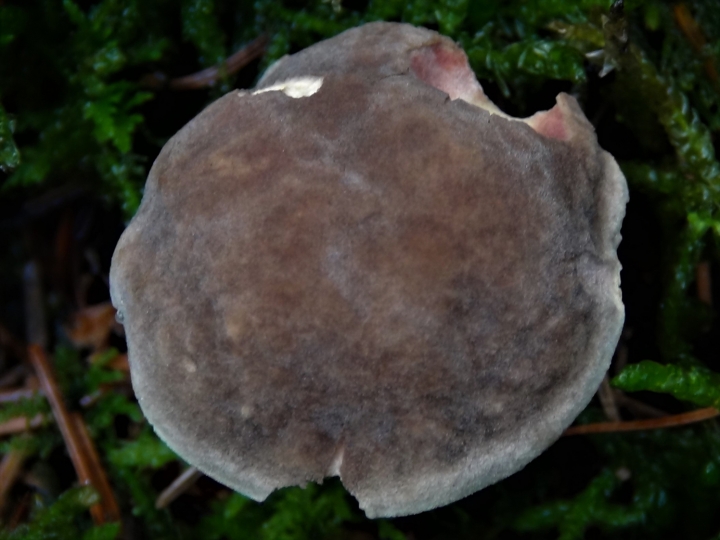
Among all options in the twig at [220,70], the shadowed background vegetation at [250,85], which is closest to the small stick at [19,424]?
the shadowed background vegetation at [250,85]

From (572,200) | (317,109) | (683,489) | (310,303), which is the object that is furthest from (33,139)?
(683,489)

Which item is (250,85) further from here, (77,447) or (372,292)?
(77,447)

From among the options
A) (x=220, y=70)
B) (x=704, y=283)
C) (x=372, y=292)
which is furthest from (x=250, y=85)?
(x=704, y=283)

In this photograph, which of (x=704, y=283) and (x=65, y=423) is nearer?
(x=704, y=283)

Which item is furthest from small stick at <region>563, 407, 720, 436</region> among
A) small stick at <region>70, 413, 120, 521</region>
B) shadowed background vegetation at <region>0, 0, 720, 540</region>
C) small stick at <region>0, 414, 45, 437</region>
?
small stick at <region>0, 414, 45, 437</region>

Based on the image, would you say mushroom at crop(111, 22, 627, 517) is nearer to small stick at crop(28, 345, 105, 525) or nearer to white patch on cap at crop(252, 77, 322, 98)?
white patch on cap at crop(252, 77, 322, 98)
